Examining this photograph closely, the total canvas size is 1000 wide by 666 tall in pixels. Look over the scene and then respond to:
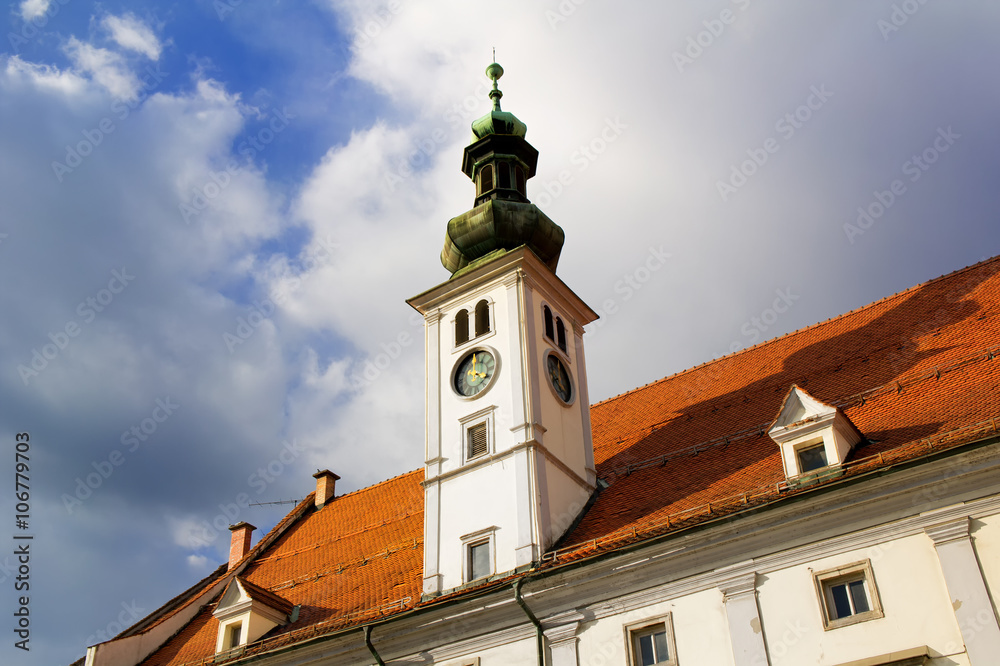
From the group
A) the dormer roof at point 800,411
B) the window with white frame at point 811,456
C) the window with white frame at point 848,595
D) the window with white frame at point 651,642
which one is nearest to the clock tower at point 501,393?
the window with white frame at point 651,642

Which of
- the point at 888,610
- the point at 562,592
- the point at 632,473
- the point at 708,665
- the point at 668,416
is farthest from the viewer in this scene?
the point at 668,416

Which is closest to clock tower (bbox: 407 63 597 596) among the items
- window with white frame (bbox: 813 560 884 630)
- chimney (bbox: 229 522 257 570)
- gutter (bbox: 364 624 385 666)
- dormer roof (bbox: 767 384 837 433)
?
gutter (bbox: 364 624 385 666)

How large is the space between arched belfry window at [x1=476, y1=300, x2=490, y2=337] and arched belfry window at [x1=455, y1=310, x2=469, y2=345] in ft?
Answer: 1.07

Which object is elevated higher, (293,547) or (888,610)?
(293,547)

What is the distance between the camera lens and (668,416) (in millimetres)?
24188

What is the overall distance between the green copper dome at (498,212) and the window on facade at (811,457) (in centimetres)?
859

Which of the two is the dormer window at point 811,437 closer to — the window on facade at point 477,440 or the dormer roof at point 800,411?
the dormer roof at point 800,411

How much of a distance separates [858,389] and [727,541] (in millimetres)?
5462

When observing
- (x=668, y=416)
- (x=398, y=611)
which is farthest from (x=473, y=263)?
(x=398, y=611)

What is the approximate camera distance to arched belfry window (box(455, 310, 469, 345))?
24.3m

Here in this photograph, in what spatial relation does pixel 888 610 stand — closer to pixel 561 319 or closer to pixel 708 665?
pixel 708 665

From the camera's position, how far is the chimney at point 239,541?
1187 inches

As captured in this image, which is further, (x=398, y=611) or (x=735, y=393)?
(x=735, y=393)

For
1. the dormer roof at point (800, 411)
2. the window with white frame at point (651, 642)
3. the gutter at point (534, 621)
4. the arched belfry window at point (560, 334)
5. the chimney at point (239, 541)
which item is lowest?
the window with white frame at point (651, 642)
